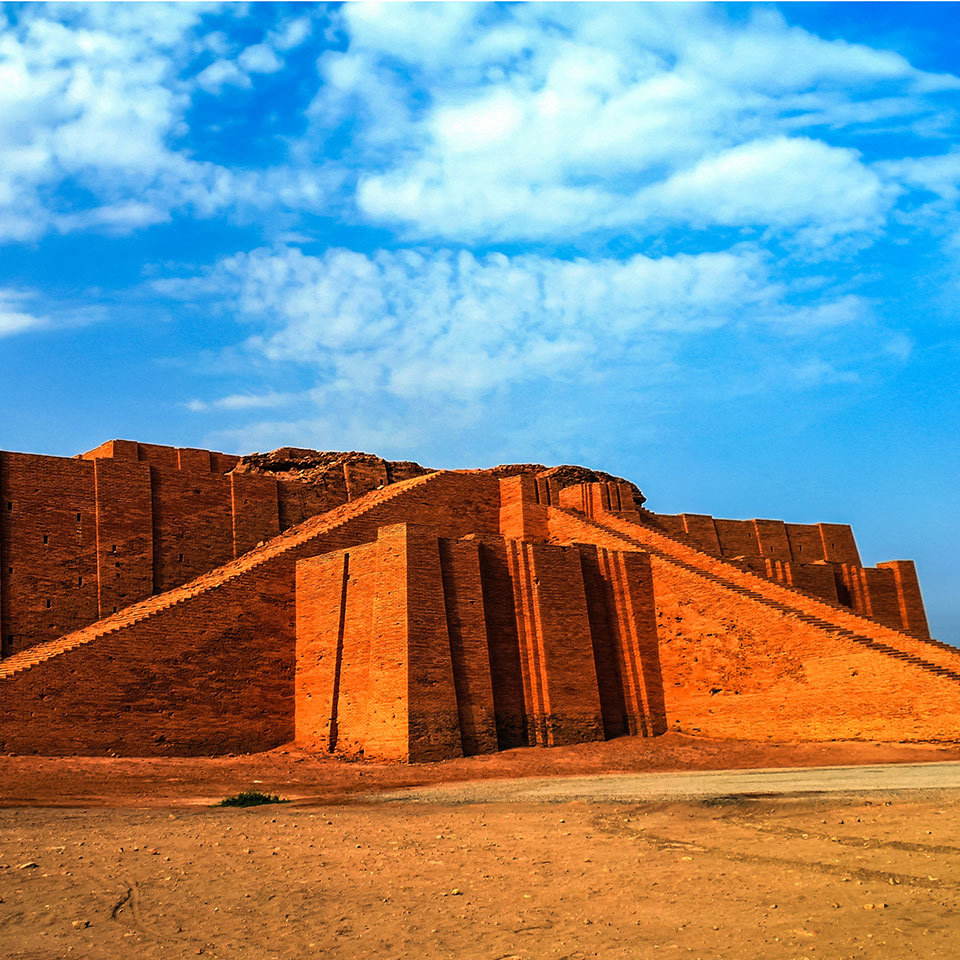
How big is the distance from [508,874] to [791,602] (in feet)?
49.1

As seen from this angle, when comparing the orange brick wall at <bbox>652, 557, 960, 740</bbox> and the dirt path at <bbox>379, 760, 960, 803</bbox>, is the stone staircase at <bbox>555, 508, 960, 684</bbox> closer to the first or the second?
the orange brick wall at <bbox>652, 557, 960, 740</bbox>

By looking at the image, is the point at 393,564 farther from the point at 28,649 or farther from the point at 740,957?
the point at 740,957

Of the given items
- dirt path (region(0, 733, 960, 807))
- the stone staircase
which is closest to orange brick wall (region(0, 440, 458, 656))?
dirt path (region(0, 733, 960, 807))

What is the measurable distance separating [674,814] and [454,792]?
4425mm

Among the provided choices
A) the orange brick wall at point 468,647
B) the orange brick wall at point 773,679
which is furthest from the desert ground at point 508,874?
the orange brick wall at point 468,647

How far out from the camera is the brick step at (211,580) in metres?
17.0

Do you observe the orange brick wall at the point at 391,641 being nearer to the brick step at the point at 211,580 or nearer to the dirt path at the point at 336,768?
the brick step at the point at 211,580

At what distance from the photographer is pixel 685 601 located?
65.2 feet

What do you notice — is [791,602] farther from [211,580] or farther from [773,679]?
[211,580]

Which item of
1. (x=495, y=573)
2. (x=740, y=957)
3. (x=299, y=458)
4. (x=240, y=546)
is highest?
(x=299, y=458)

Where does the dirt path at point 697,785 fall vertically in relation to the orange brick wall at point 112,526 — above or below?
below

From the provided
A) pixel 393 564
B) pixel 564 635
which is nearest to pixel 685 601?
pixel 564 635

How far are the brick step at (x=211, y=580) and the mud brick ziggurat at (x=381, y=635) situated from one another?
4.0 inches

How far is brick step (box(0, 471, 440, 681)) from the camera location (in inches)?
671
